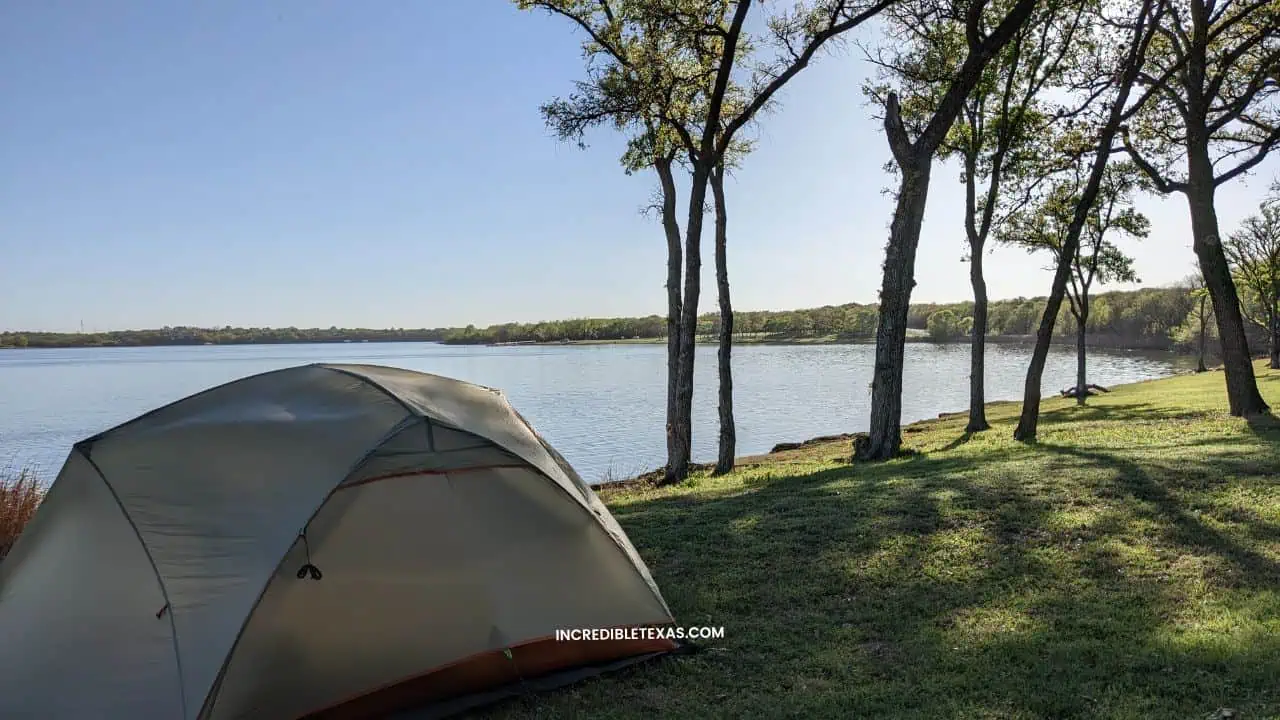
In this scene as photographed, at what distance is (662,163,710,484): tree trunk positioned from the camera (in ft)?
45.6

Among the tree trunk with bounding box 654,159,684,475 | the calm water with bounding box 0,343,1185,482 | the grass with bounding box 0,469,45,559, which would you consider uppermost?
the tree trunk with bounding box 654,159,684,475

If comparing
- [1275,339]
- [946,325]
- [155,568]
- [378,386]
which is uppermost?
[946,325]

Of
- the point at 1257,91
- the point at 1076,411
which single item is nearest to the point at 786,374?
the point at 1076,411

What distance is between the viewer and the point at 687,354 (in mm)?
14469

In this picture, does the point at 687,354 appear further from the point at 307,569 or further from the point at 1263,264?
the point at 1263,264

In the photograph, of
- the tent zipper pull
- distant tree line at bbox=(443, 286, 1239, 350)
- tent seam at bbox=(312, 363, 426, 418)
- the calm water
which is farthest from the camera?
distant tree line at bbox=(443, 286, 1239, 350)

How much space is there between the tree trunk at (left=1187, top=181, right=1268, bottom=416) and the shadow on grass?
4.80 meters

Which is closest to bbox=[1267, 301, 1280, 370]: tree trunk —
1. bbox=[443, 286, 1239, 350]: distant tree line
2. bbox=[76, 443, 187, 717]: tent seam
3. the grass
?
bbox=[443, 286, 1239, 350]: distant tree line

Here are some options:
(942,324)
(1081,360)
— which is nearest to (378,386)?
(1081,360)

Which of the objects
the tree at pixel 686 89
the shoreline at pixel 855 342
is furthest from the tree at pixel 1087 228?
the shoreline at pixel 855 342

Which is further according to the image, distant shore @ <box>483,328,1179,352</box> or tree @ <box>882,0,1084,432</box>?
distant shore @ <box>483,328,1179,352</box>

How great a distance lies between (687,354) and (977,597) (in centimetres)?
939

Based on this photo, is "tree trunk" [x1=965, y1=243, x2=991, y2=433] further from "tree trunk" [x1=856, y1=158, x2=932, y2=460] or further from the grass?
the grass

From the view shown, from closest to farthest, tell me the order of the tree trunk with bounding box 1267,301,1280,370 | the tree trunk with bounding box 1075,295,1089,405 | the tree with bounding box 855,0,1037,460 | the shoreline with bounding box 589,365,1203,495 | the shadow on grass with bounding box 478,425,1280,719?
the shadow on grass with bounding box 478,425,1280,719 < the tree with bounding box 855,0,1037,460 < the shoreline with bounding box 589,365,1203,495 < the tree trunk with bounding box 1075,295,1089,405 < the tree trunk with bounding box 1267,301,1280,370
